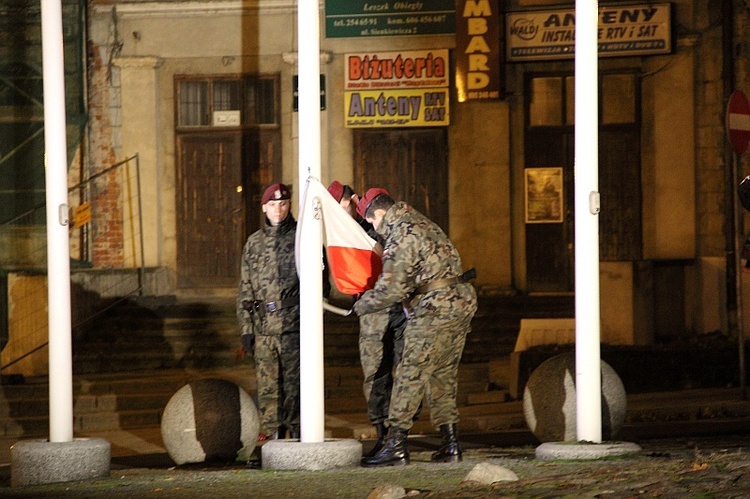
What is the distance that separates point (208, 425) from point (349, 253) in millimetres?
1751

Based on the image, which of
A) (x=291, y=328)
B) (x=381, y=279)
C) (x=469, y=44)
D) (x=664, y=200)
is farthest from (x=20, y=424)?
(x=664, y=200)

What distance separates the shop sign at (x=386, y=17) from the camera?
21.4 meters

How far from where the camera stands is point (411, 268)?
9.20 meters

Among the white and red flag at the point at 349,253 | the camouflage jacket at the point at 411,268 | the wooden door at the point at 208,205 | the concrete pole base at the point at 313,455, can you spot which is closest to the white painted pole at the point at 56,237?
the concrete pole base at the point at 313,455

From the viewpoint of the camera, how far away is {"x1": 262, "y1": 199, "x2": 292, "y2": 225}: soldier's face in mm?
10430

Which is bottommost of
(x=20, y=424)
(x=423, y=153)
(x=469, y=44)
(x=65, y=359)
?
(x=20, y=424)

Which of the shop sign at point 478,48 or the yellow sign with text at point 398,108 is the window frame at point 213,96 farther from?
the shop sign at point 478,48

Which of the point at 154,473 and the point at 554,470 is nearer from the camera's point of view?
the point at 554,470

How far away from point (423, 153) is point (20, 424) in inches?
Answer: 368

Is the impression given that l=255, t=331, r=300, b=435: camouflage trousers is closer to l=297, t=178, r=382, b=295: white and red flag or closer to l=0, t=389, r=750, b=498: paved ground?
l=0, t=389, r=750, b=498: paved ground

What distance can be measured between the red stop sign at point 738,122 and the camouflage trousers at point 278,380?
233 inches

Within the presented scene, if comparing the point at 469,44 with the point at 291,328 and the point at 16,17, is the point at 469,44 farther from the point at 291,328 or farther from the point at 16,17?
the point at 291,328

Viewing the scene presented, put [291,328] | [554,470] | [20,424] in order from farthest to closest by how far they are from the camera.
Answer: [20,424] → [291,328] → [554,470]

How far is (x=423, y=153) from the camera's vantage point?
22156 millimetres
